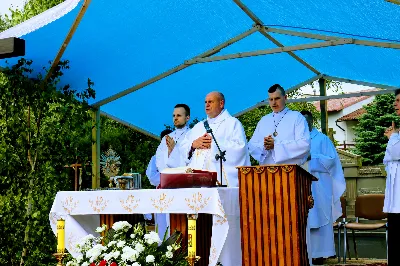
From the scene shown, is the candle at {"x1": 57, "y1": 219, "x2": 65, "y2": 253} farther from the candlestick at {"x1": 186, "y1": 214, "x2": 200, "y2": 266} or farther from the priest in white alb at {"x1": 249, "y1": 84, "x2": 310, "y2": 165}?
the priest in white alb at {"x1": 249, "y1": 84, "x2": 310, "y2": 165}

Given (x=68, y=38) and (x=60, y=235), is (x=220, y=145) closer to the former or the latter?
(x=60, y=235)

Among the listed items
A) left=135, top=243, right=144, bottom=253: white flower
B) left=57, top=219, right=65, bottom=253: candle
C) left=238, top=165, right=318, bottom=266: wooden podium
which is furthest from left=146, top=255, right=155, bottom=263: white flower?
left=57, top=219, right=65, bottom=253: candle

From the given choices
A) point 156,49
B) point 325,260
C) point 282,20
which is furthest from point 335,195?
point 156,49

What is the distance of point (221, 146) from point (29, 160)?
2.74 meters

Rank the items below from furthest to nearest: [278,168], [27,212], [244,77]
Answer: [244,77]
[27,212]
[278,168]

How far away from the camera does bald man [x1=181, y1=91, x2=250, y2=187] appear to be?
620 cm

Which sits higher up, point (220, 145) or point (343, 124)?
point (343, 124)

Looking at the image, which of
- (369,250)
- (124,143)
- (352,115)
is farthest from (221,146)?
(352,115)

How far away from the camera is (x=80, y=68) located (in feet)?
29.3

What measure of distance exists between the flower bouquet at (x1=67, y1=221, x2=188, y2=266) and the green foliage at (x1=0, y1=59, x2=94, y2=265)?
8.53 ft

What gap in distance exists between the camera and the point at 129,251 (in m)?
4.67

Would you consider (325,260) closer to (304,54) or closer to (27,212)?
(304,54)

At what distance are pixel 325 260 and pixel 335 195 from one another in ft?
3.54

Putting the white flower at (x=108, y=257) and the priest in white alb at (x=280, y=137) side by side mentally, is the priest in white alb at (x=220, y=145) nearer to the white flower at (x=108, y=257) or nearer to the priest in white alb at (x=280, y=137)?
the priest in white alb at (x=280, y=137)
